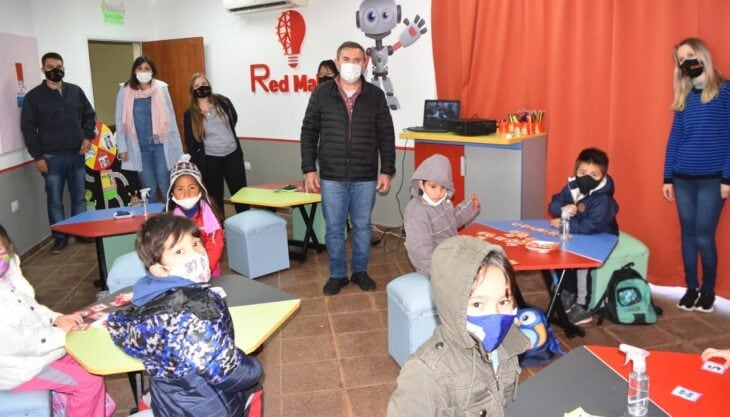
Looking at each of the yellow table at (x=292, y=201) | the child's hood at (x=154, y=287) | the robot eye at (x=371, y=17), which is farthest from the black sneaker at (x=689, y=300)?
the robot eye at (x=371, y=17)

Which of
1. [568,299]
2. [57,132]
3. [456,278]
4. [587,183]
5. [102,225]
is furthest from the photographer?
[57,132]

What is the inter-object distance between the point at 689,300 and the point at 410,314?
6.99 ft

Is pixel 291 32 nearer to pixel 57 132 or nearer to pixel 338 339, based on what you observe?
pixel 57 132

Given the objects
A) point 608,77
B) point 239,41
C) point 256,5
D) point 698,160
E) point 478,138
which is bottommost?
point 698,160

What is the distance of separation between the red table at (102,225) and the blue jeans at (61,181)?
149 centimetres

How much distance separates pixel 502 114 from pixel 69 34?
16.4 ft

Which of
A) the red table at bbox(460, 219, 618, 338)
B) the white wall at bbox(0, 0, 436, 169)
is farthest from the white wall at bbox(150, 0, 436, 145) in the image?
the red table at bbox(460, 219, 618, 338)

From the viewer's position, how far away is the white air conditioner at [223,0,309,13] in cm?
637

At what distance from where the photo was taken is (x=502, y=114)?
195 inches

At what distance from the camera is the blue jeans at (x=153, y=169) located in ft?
17.7

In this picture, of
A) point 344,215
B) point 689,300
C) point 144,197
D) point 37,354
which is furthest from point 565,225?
point 144,197

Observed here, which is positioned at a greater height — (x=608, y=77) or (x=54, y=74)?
(x=54, y=74)

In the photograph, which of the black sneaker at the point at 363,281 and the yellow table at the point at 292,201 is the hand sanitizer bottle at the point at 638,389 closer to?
the black sneaker at the point at 363,281

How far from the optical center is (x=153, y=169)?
5473 mm
